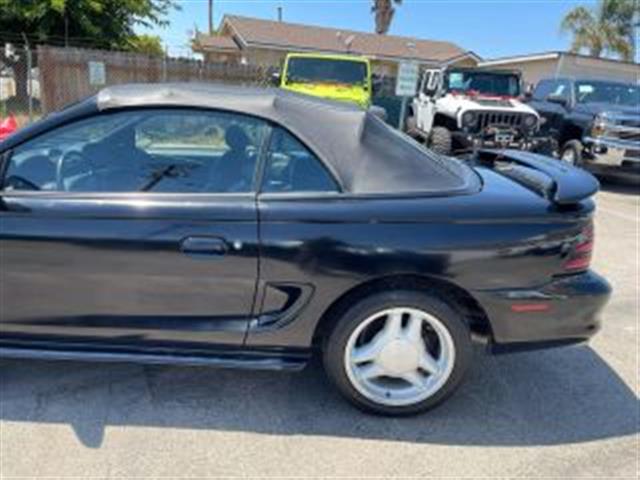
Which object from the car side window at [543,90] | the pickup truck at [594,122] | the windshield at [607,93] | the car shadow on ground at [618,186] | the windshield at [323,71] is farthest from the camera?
the windshield at [323,71]

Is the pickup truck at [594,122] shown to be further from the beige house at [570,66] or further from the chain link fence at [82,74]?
the beige house at [570,66]

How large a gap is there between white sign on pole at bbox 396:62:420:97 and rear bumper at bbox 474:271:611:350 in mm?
9113

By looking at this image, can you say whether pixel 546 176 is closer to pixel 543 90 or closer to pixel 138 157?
pixel 138 157

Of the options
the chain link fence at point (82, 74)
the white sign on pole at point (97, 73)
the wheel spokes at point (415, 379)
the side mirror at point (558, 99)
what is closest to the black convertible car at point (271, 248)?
the wheel spokes at point (415, 379)

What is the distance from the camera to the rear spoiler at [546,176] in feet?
10.6

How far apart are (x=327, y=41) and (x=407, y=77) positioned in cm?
2441

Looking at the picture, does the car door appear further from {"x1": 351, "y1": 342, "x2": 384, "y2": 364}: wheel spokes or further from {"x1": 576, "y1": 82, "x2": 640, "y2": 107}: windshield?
{"x1": 576, "y1": 82, "x2": 640, "y2": 107}: windshield

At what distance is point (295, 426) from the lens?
10.4 ft

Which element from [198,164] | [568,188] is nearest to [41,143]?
[198,164]

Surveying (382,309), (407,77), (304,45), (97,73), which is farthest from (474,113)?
(304,45)

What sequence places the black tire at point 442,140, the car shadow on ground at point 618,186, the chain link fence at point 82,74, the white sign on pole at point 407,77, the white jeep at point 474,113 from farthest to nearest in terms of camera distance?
the chain link fence at point 82,74 → the white sign on pole at point 407,77 → the black tire at point 442,140 → the white jeep at point 474,113 → the car shadow on ground at point 618,186

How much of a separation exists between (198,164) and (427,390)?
1549mm

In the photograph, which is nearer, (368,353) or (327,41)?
(368,353)

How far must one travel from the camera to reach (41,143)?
3.10 meters
